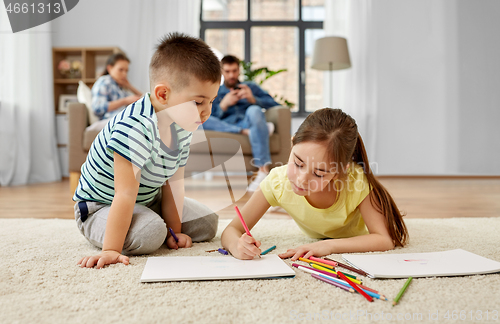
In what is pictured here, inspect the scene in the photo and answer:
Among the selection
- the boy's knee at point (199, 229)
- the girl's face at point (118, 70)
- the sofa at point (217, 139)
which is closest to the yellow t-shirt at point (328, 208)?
the boy's knee at point (199, 229)

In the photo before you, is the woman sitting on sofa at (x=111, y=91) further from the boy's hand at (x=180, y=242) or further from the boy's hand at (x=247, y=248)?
the boy's hand at (x=247, y=248)

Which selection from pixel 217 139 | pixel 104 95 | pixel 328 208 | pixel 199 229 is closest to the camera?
pixel 328 208

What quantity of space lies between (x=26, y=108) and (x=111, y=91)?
1157mm

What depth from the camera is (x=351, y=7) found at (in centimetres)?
357

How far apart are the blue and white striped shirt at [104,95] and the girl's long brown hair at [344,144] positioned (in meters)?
1.74

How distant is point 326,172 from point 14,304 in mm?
593

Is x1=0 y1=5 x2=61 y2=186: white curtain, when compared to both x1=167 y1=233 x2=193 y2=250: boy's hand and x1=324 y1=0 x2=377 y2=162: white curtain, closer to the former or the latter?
x1=167 y1=233 x2=193 y2=250: boy's hand

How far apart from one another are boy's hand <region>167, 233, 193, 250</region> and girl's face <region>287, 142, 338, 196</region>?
0.32 meters

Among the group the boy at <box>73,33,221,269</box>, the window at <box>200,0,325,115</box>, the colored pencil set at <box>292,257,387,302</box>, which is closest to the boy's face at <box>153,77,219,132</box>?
the boy at <box>73,33,221,269</box>

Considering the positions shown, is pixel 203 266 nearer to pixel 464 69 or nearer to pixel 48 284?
pixel 48 284

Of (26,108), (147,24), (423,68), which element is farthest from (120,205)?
(423,68)

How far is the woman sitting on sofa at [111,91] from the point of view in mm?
2287

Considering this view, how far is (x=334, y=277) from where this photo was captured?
66cm

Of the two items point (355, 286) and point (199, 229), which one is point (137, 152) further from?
point (355, 286)
